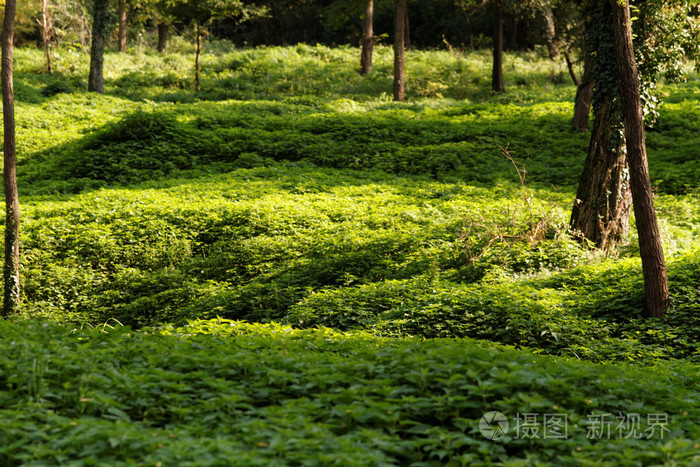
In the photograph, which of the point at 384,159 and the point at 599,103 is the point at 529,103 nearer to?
the point at 384,159

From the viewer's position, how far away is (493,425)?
13.4 ft

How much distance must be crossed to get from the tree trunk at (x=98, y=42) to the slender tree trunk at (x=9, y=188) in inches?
552

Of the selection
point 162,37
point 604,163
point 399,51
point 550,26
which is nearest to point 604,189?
point 604,163

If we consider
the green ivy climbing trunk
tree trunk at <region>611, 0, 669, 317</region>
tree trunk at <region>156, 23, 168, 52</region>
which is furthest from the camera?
tree trunk at <region>156, 23, 168, 52</region>

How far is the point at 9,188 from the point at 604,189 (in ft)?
36.9

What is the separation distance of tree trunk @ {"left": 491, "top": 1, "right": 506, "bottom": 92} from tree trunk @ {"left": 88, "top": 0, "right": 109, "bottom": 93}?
57.2ft

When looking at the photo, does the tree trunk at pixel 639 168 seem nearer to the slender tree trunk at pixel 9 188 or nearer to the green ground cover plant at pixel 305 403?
the green ground cover plant at pixel 305 403

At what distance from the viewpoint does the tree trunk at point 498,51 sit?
978 inches

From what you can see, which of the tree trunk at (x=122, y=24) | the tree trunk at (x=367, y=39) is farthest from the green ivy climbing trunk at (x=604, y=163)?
the tree trunk at (x=122, y=24)

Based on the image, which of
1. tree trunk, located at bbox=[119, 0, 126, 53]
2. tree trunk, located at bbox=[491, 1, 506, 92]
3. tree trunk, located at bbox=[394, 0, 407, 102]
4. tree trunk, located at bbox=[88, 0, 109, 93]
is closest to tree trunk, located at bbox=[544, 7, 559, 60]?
tree trunk, located at bbox=[491, 1, 506, 92]

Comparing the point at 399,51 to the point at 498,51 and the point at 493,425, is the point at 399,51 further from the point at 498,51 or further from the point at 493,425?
the point at 493,425

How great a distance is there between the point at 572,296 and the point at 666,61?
5.15 m

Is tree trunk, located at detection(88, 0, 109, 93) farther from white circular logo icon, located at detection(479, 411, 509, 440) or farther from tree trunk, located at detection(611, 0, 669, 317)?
white circular logo icon, located at detection(479, 411, 509, 440)

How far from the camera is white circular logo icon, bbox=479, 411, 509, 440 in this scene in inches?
155
